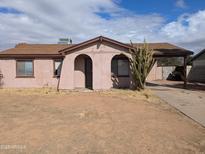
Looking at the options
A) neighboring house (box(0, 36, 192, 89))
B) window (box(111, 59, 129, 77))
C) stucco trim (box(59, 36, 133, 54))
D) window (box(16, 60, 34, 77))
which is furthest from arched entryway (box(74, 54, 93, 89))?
window (box(16, 60, 34, 77))

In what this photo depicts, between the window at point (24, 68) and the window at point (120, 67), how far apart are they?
21.5ft

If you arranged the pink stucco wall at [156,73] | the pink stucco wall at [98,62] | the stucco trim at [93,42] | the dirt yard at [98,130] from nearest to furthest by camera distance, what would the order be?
1. the dirt yard at [98,130]
2. the stucco trim at [93,42]
3. the pink stucco wall at [98,62]
4. the pink stucco wall at [156,73]

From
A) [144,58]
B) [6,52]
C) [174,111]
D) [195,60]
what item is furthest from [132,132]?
[195,60]

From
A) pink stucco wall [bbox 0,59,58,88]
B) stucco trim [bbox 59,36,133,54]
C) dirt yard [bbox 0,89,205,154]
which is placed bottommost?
dirt yard [bbox 0,89,205,154]

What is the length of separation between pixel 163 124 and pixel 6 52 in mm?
16010

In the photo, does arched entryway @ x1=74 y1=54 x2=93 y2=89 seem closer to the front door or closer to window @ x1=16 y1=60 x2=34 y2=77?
the front door

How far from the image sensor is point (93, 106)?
1188cm

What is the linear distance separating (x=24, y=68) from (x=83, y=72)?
15.5ft

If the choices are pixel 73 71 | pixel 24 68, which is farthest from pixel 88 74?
pixel 24 68

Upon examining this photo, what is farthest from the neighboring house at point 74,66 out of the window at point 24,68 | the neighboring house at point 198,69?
the neighboring house at point 198,69

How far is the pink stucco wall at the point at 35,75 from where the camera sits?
804 inches

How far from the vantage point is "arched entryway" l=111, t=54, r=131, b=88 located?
Answer: 2008 centimetres

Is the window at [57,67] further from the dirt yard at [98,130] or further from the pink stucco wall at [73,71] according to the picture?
the dirt yard at [98,130]

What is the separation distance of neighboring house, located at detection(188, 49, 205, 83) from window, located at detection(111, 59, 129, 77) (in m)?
11.6
